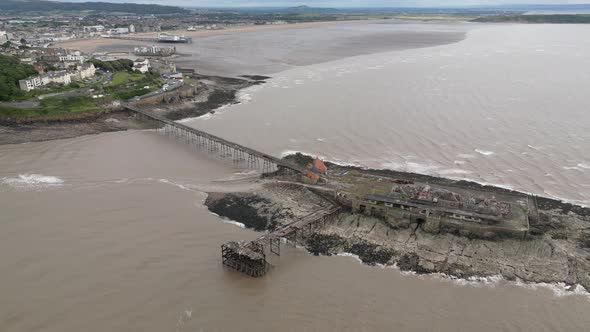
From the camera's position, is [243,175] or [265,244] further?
[243,175]

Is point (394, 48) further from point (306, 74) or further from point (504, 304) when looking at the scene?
point (504, 304)

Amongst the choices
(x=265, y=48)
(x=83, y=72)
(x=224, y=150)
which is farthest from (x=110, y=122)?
(x=265, y=48)

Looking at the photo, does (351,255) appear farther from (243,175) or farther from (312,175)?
(243,175)

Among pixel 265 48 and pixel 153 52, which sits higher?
pixel 265 48

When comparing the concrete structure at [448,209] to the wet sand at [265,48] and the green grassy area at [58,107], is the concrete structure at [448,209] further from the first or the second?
the wet sand at [265,48]

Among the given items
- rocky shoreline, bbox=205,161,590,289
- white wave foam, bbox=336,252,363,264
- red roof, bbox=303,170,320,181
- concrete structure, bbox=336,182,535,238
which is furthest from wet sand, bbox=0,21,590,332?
red roof, bbox=303,170,320,181

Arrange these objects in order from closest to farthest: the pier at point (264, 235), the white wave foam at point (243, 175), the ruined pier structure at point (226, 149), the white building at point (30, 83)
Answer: the pier at point (264, 235) < the white wave foam at point (243, 175) < the ruined pier structure at point (226, 149) < the white building at point (30, 83)

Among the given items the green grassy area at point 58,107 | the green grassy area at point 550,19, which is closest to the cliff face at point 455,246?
the green grassy area at point 58,107
